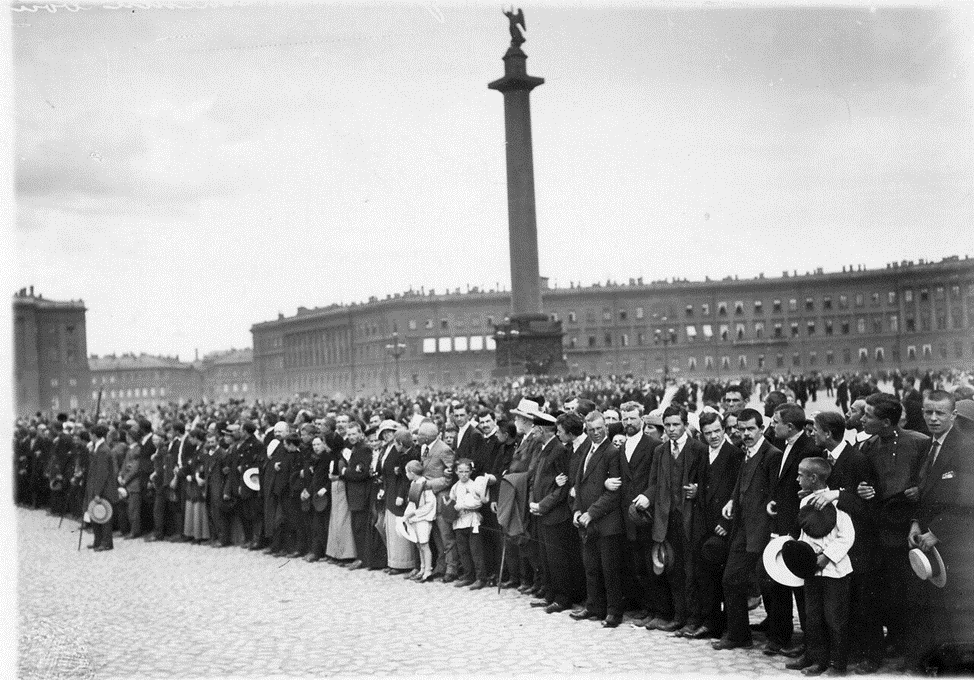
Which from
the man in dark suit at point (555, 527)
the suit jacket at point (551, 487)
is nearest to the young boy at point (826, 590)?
the man in dark suit at point (555, 527)

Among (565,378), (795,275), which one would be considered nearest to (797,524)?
(565,378)

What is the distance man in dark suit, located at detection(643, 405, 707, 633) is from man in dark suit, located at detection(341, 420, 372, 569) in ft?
15.7

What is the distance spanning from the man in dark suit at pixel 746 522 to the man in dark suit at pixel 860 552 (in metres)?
0.56

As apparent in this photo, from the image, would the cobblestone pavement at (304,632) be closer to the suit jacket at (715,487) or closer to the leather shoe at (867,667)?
the leather shoe at (867,667)

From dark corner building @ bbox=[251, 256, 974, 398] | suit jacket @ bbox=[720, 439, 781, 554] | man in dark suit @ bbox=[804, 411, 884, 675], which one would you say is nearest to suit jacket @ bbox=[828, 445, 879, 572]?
man in dark suit @ bbox=[804, 411, 884, 675]

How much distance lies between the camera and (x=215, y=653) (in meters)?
7.64

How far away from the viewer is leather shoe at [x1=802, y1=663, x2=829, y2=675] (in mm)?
6352

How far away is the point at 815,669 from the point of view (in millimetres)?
6379

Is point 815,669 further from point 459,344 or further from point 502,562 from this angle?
point 459,344

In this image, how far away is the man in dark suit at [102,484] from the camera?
556 inches

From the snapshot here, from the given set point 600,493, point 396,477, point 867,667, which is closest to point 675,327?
point 396,477

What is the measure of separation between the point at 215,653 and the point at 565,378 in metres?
43.5

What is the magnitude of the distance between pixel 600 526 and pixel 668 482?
82 cm

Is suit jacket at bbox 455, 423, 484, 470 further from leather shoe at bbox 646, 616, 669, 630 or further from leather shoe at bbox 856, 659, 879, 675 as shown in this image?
leather shoe at bbox 856, 659, 879, 675
